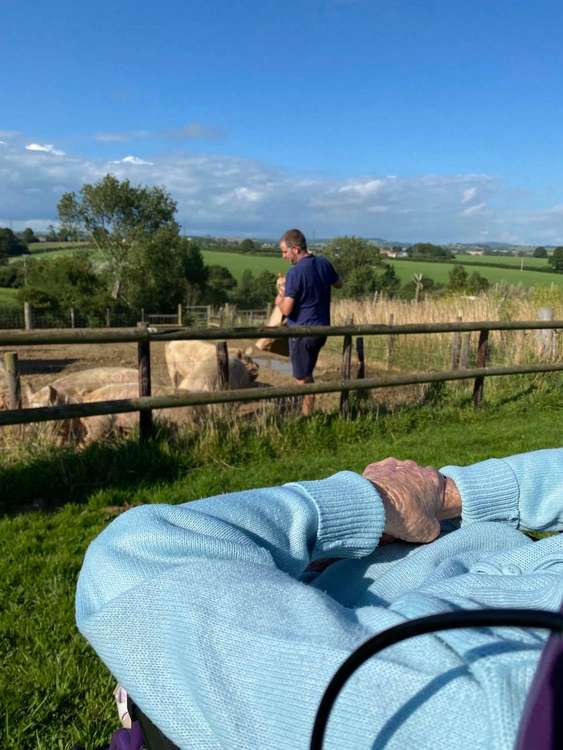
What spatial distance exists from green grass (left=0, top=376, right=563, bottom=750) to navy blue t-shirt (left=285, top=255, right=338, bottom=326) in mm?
1085

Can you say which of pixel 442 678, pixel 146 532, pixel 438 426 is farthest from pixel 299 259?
pixel 442 678

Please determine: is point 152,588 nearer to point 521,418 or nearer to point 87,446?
point 87,446

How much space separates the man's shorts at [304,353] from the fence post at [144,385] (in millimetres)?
1830

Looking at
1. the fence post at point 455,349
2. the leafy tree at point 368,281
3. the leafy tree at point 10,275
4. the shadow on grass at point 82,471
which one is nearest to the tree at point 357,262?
the leafy tree at point 368,281

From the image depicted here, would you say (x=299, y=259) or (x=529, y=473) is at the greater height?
(x=299, y=259)

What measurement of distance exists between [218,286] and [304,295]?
43.6 metres

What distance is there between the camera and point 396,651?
0.90 metres

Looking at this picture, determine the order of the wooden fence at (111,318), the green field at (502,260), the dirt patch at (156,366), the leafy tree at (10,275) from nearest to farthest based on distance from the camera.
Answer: the dirt patch at (156,366)
the wooden fence at (111,318)
the leafy tree at (10,275)
the green field at (502,260)

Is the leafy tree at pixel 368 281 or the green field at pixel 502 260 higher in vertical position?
the green field at pixel 502 260

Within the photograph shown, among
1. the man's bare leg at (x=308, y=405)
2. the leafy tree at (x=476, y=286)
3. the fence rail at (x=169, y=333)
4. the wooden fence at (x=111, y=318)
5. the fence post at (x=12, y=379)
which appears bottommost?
the wooden fence at (x=111, y=318)

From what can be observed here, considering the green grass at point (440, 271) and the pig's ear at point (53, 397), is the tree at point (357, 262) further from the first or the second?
the pig's ear at point (53, 397)

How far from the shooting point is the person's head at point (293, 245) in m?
6.20

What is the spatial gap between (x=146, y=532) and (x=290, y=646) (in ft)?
1.31

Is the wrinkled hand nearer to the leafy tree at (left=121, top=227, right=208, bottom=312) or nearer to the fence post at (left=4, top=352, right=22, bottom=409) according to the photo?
the fence post at (left=4, top=352, right=22, bottom=409)
